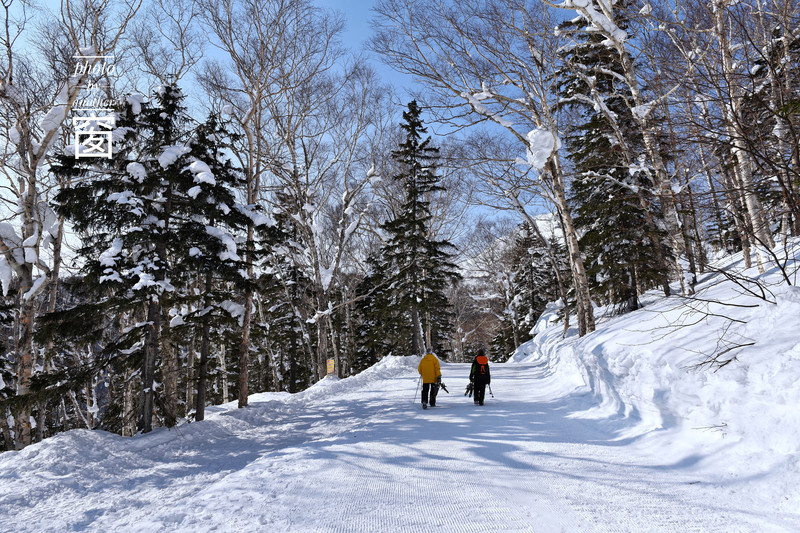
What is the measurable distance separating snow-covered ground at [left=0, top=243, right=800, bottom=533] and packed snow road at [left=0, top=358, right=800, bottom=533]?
0.08ft

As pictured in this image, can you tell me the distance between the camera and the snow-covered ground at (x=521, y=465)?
3904 millimetres

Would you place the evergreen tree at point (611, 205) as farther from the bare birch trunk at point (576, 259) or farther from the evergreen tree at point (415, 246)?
the evergreen tree at point (415, 246)

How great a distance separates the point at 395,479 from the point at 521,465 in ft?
5.38

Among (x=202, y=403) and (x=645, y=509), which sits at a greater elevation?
(x=202, y=403)

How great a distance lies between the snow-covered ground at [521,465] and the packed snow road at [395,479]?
0.02 meters

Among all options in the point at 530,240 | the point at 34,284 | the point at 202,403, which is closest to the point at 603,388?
the point at 202,403

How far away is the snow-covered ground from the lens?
3.90 meters

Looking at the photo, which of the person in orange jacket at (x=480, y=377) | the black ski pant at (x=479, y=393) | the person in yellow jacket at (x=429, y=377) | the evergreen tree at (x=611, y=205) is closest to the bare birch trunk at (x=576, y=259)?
the evergreen tree at (x=611, y=205)

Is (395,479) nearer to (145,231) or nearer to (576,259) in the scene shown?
(145,231)

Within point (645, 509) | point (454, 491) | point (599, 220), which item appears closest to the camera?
point (645, 509)

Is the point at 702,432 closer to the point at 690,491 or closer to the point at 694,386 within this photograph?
the point at 694,386

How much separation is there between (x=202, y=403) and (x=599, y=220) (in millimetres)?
15533

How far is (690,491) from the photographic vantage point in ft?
→ 14.0

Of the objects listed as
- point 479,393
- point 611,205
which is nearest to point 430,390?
point 479,393
